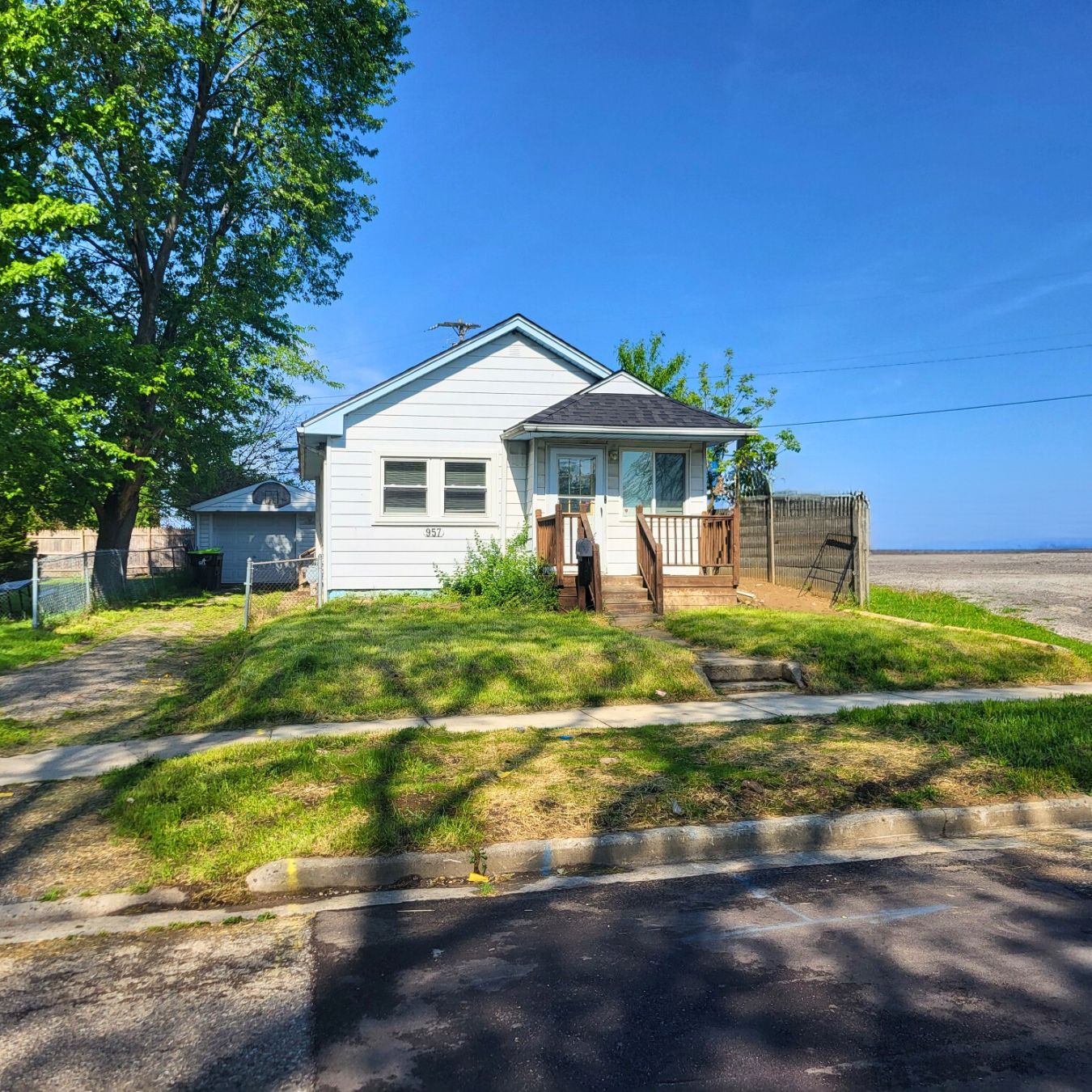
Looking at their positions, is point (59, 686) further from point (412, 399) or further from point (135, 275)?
point (135, 275)

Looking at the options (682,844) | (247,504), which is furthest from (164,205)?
(682,844)

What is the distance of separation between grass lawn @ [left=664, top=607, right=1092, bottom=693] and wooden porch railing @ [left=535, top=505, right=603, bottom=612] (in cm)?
244

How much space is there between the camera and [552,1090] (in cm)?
262

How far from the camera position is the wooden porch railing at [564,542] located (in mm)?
13830

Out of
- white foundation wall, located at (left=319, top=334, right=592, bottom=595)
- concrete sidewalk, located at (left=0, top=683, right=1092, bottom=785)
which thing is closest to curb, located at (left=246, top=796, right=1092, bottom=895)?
concrete sidewalk, located at (left=0, top=683, right=1092, bottom=785)

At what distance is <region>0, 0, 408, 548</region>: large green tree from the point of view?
56.9 ft

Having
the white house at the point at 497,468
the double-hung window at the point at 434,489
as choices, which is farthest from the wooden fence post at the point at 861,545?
the double-hung window at the point at 434,489

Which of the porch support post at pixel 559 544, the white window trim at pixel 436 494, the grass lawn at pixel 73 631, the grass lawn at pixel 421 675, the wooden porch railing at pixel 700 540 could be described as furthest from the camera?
the white window trim at pixel 436 494

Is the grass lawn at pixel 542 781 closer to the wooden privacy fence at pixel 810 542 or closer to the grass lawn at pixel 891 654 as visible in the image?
the grass lawn at pixel 891 654

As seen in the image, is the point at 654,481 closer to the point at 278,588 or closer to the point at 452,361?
the point at 452,361

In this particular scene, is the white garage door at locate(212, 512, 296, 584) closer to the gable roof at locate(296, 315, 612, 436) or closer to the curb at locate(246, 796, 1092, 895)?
the gable roof at locate(296, 315, 612, 436)

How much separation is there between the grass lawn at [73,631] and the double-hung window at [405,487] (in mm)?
5443

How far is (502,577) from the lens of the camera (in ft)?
48.2

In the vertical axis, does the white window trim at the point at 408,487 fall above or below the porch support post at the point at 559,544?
above
